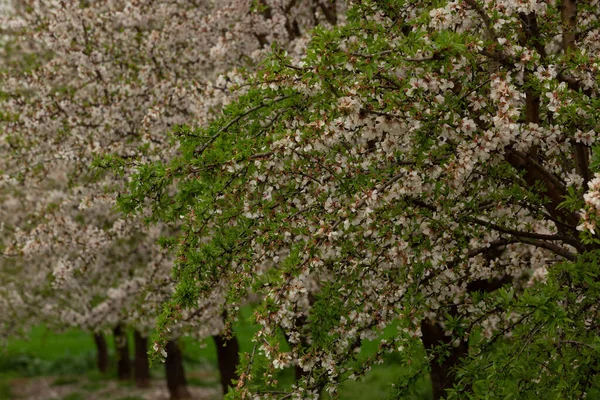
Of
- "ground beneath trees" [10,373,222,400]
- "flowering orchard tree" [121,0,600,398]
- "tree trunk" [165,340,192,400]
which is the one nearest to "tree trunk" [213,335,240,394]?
"tree trunk" [165,340,192,400]

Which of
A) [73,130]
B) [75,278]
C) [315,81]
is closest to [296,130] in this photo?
[315,81]

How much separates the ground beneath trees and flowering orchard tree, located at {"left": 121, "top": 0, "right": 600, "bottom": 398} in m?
16.6

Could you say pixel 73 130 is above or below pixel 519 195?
above

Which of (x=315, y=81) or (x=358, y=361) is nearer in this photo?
(x=315, y=81)

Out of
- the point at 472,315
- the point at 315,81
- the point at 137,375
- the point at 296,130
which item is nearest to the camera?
the point at 315,81

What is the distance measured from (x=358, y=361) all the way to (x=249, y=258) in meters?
1.76

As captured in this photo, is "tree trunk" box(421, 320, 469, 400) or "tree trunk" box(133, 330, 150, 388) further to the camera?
"tree trunk" box(133, 330, 150, 388)

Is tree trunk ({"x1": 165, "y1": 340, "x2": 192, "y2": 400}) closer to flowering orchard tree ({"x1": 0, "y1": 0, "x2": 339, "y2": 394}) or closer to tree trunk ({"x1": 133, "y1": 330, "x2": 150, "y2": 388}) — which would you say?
tree trunk ({"x1": 133, "y1": 330, "x2": 150, "y2": 388})

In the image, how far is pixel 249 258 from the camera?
677cm

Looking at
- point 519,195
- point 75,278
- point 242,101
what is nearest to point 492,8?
point 519,195

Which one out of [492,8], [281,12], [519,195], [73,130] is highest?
[281,12]

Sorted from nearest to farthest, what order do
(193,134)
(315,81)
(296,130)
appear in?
1. (315,81)
2. (296,130)
3. (193,134)

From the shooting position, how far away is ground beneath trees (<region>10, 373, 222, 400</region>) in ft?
75.1

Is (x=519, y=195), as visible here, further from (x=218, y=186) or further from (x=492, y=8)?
(x=218, y=186)
